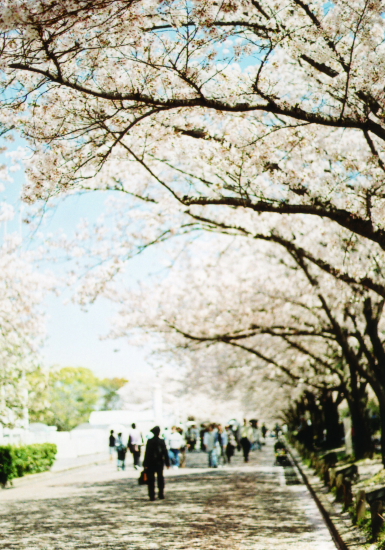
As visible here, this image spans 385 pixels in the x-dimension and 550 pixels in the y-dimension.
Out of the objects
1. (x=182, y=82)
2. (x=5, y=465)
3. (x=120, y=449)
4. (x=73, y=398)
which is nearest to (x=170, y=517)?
(x=182, y=82)

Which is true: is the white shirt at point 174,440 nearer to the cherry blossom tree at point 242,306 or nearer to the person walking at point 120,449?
the person walking at point 120,449

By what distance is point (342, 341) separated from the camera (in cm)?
1550

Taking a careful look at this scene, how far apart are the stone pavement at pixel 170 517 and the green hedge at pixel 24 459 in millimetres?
1651

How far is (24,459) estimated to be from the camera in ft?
80.3

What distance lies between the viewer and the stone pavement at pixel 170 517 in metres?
9.19

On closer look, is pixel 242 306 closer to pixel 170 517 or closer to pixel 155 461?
pixel 155 461

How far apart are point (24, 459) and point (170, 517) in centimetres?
1406

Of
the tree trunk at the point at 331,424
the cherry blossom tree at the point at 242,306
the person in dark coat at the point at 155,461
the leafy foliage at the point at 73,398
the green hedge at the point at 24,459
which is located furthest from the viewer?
the leafy foliage at the point at 73,398

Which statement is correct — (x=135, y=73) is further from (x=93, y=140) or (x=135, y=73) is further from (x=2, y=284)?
(x=2, y=284)

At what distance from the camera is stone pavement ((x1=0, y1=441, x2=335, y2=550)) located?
30.2 feet

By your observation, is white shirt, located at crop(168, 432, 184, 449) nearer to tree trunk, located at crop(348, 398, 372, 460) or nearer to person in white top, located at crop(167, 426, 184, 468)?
person in white top, located at crop(167, 426, 184, 468)

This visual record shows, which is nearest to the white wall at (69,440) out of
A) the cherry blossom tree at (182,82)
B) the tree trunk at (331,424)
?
the tree trunk at (331,424)

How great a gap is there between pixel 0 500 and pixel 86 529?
7218 mm

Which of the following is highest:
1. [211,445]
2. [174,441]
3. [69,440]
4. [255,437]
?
[69,440]
